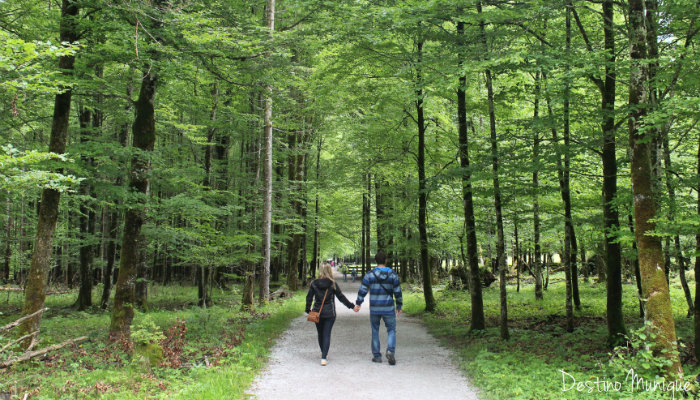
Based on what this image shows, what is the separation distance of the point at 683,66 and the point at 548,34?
5.42 m

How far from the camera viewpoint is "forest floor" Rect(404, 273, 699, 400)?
5113mm

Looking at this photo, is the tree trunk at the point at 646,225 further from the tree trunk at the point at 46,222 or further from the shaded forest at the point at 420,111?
the tree trunk at the point at 46,222

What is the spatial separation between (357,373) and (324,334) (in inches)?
41.1

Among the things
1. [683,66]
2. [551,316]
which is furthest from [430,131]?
[683,66]

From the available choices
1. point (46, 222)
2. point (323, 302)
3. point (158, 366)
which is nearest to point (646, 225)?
point (323, 302)

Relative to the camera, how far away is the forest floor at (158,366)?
5.04m

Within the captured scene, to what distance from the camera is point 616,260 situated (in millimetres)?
7816

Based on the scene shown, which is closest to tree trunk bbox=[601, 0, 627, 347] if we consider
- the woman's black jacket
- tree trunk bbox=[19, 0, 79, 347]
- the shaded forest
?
the shaded forest

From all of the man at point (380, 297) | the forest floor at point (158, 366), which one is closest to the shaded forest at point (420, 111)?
the forest floor at point (158, 366)

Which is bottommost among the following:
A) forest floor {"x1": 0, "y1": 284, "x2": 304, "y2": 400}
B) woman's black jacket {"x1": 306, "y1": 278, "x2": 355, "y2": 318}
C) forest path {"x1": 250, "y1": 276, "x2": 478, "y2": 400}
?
forest path {"x1": 250, "y1": 276, "x2": 478, "y2": 400}

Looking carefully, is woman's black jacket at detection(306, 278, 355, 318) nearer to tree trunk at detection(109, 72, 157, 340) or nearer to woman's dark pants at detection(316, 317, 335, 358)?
woman's dark pants at detection(316, 317, 335, 358)

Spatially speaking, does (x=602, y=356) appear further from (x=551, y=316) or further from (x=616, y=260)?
(x=551, y=316)

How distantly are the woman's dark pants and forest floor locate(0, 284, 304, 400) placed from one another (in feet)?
3.52

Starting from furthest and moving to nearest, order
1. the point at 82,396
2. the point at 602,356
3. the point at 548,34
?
the point at 548,34, the point at 602,356, the point at 82,396
